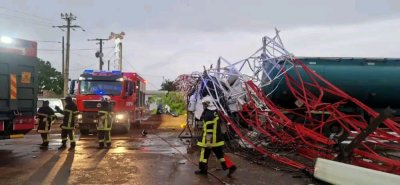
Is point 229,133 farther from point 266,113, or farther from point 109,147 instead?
point 109,147

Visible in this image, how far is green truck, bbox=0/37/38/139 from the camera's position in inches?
469

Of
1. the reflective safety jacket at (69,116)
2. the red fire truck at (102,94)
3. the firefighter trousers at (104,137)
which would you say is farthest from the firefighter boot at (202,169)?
the red fire truck at (102,94)

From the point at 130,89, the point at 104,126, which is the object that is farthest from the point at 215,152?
the point at 130,89

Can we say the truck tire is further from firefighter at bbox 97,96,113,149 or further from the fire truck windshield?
firefighter at bbox 97,96,113,149

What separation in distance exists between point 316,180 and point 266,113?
4.13m

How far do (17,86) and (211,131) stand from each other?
553 cm

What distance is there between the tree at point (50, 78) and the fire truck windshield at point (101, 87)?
151ft

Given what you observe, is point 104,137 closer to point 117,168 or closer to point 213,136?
point 117,168

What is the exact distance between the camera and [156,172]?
10125mm

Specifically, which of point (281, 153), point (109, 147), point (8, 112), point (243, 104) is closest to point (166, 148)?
point (109, 147)

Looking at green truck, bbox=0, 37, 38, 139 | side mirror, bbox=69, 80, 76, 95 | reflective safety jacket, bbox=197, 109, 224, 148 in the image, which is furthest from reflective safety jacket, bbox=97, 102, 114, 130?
side mirror, bbox=69, 80, 76, 95

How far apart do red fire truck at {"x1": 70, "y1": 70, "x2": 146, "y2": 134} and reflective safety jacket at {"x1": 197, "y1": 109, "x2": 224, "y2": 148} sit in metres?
10.8

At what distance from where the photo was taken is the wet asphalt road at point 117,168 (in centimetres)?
918

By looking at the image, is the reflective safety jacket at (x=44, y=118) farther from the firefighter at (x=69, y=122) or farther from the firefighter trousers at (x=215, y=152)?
Answer: the firefighter trousers at (x=215, y=152)
